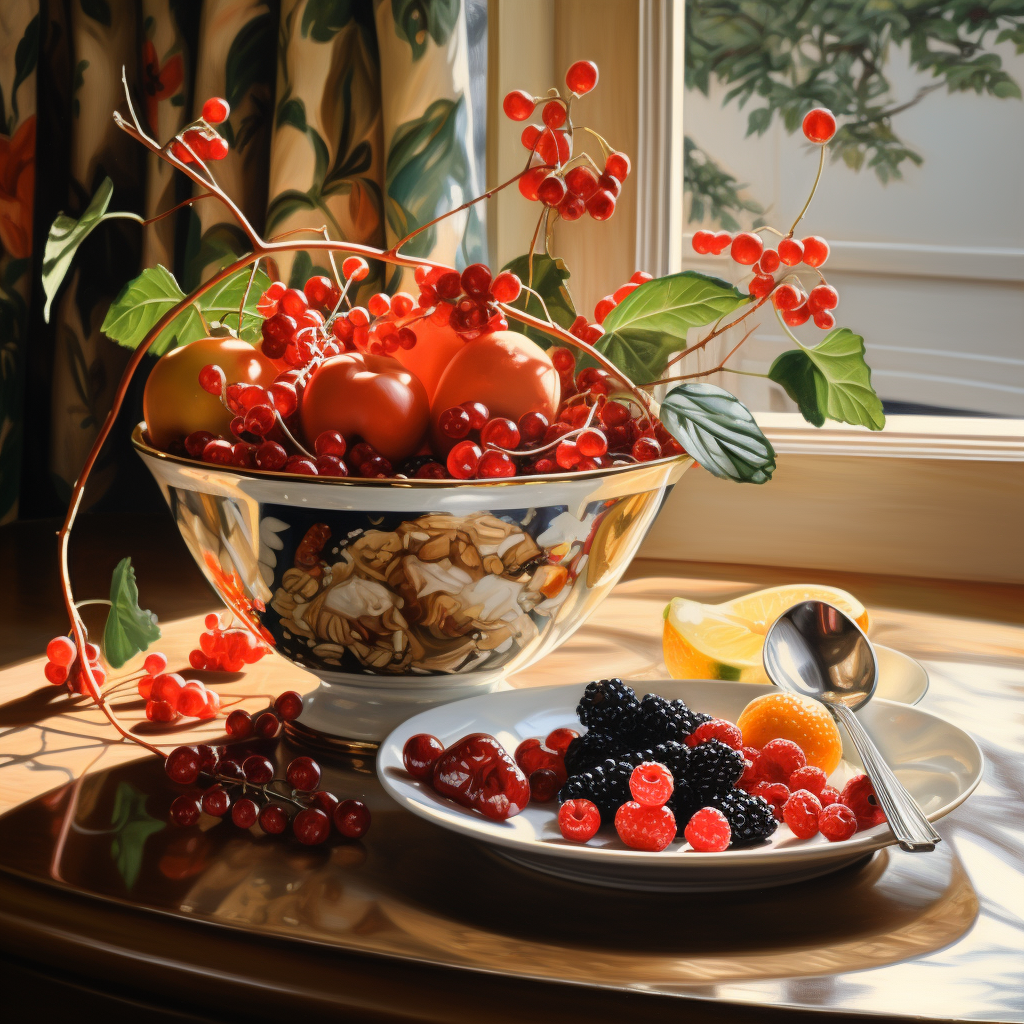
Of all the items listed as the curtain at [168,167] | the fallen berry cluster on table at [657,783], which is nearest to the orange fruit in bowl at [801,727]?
the fallen berry cluster on table at [657,783]

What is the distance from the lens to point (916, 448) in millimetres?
1021

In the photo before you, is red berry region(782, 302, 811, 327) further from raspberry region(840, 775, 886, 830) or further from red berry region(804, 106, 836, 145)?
raspberry region(840, 775, 886, 830)

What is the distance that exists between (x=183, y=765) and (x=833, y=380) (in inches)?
16.9

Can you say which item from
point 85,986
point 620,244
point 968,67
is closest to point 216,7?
point 620,244

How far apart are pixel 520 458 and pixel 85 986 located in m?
0.31

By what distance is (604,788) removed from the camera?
0.46m

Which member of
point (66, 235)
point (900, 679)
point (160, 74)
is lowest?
point (900, 679)

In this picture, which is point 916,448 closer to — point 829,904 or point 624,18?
point 624,18

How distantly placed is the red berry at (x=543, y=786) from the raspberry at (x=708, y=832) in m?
0.08

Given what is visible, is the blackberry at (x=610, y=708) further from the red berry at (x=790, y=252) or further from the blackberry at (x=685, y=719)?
the red berry at (x=790, y=252)

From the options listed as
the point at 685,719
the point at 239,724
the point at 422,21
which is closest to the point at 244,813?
the point at 239,724

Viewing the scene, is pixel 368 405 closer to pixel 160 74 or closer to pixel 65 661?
pixel 65 661

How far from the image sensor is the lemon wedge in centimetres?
68

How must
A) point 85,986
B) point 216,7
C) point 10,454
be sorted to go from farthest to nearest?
point 10,454
point 216,7
point 85,986
